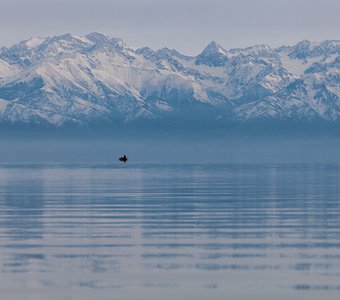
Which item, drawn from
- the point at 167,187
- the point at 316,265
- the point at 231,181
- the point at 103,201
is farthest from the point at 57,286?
the point at 231,181

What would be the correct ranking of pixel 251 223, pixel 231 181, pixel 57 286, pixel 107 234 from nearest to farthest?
pixel 57 286 → pixel 107 234 → pixel 251 223 → pixel 231 181

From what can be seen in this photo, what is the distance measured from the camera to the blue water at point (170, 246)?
46.2 meters

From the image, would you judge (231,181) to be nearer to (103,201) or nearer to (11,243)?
(103,201)

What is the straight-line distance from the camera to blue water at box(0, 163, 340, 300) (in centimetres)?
4622

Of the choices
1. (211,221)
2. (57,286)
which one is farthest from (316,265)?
(211,221)

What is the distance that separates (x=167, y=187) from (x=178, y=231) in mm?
49449

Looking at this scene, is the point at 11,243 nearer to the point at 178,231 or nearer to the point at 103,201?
the point at 178,231

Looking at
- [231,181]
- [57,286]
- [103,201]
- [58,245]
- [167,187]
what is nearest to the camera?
[57,286]

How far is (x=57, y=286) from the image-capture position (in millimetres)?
46531

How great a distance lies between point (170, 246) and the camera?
58.4 metres

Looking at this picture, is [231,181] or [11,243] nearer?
[11,243]

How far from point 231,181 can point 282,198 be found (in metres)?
34.7

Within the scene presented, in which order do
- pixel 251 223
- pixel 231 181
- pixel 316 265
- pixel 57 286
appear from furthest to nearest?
1. pixel 231 181
2. pixel 251 223
3. pixel 316 265
4. pixel 57 286

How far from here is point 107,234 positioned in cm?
6406
